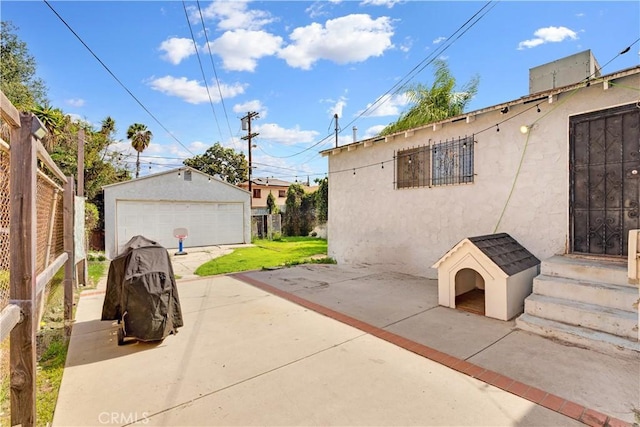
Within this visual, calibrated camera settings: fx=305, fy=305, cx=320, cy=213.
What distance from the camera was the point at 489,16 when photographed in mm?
7016

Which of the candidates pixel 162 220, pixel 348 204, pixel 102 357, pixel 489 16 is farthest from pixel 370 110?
pixel 102 357

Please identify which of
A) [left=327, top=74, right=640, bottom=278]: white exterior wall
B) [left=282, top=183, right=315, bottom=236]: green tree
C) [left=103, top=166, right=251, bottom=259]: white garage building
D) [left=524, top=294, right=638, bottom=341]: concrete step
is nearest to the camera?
[left=524, top=294, right=638, bottom=341]: concrete step

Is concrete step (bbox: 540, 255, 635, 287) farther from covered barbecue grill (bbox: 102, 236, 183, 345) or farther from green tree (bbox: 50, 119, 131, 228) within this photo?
green tree (bbox: 50, 119, 131, 228)

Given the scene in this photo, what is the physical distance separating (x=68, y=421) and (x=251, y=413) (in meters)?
1.48

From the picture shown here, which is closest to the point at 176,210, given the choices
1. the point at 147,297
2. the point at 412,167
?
the point at 412,167

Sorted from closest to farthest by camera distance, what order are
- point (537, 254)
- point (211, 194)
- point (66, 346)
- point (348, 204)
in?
point (66, 346) → point (537, 254) → point (348, 204) → point (211, 194)

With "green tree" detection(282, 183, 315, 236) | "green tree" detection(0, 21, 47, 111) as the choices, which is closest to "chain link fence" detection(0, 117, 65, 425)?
"green tree" detection(0, 21, 47, 111)

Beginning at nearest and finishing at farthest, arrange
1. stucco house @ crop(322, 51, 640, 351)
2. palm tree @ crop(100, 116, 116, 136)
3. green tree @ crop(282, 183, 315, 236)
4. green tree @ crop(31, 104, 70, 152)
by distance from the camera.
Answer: stucco house @ crop(322, 51, 640, 351) → green tree @ crop(31, 104, 70, 152) → palm tree @ crop(100, 116, 116, 136) → green tree @ crop(282, 183, 315, 236)

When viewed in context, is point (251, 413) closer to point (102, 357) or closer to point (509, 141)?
point (102, 357)

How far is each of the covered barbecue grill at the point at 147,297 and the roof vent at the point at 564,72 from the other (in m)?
7.86

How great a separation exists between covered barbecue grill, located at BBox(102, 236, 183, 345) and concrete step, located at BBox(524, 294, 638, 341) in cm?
506

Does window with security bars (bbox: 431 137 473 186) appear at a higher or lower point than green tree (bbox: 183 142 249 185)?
lower

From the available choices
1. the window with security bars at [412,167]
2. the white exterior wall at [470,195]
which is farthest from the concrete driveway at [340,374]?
the window with security bars at [412,167]

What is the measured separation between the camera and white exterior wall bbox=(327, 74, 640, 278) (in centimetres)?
561
